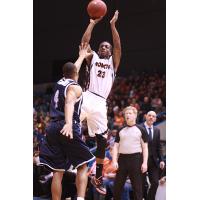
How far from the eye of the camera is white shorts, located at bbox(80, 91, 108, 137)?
25.4 ft

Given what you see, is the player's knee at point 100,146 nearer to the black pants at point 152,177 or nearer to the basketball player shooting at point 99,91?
the basketball player shooting at point 99,91

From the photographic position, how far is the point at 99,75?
7.89 meters

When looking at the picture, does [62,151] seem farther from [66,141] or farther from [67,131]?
[67,131]

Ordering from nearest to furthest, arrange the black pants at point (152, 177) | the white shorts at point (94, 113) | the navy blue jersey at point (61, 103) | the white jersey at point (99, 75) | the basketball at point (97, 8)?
the navy blue jersey at point (61, 103), the basketball at point (97, 8), the white shorts at point (94, 113), the white jersey at point (99, 75), the black pants at point (152, 177)

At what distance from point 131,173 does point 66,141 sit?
60.6 inches

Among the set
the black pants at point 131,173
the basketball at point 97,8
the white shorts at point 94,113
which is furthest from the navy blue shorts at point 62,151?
the basketball at point 97,8

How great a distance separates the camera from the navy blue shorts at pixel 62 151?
22.3 feet

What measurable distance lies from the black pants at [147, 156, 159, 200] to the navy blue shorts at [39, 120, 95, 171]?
1.97 metres

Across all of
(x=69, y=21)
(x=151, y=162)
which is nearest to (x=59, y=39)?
(x=69, y=21)

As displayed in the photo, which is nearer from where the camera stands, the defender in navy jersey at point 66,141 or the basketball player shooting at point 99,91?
the defender in navy jersey at point 66,141
